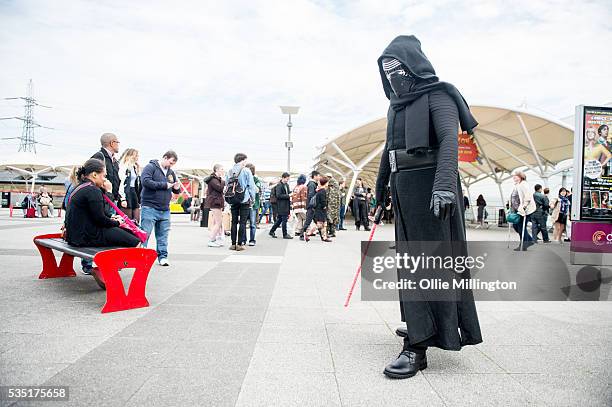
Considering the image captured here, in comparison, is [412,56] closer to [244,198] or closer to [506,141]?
[244,198]

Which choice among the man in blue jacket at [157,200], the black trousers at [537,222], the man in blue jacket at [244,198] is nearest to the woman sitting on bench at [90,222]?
the man in blue jacket at [157,200]

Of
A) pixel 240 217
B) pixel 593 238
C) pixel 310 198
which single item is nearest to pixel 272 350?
pixel 593 238

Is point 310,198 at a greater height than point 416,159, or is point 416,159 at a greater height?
point 416,159

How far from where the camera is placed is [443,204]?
8.27 feet

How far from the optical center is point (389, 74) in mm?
2939

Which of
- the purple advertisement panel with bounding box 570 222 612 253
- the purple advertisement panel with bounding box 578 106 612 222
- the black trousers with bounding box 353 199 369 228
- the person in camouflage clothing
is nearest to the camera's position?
the purple advertisement panel with bounding box 570 222 612 253

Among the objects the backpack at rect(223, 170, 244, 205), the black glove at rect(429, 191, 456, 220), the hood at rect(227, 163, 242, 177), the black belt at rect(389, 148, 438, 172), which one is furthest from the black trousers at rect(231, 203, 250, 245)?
the black glove at rect(429, 191, 456, 220)

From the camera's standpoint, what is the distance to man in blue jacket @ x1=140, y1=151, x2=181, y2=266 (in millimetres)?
6520

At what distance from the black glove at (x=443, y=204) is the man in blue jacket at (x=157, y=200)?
4894mm

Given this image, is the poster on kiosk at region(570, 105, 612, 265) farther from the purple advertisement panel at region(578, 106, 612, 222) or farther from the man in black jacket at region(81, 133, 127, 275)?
the man in black jacket at region(81, 133, 127, 275)

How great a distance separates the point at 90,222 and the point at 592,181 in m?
6.54

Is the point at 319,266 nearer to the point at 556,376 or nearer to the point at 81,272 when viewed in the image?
the point at 81,272

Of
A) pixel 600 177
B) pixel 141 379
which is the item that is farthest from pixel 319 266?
pixel 141 379

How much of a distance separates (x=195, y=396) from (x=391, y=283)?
4.10m
